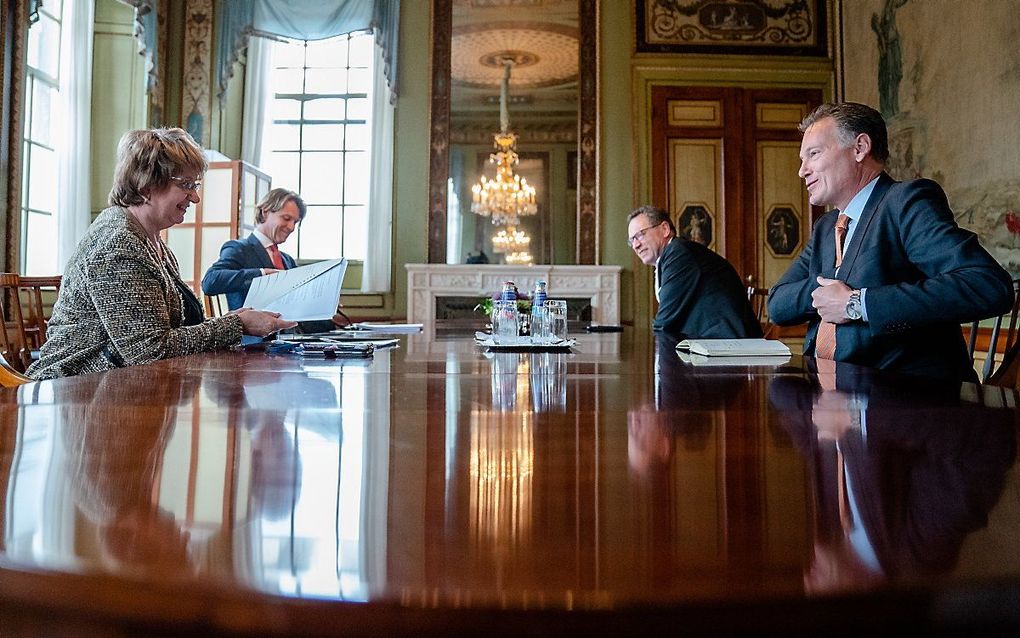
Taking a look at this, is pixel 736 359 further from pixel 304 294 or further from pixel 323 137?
pixel 323 137

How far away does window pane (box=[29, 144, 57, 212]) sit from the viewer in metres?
5.57

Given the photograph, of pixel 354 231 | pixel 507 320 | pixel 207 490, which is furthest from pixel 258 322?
pixel 354 231

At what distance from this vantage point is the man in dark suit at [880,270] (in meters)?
1.72

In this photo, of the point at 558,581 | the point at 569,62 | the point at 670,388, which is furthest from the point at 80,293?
the point at 569,62

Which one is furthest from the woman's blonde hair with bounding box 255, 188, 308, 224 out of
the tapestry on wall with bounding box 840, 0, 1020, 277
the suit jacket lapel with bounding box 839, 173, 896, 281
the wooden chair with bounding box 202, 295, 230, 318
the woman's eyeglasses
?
the tapestry on wall with bounding box 840, 0, 1020, 277

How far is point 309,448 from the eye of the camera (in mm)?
572

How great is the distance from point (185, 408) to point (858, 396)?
2.64ft

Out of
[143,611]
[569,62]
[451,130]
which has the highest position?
[569,62]

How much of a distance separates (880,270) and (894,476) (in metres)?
A: 1.60

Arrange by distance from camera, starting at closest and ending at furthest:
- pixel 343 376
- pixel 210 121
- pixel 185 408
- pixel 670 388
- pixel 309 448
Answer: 1. pixel 309 448
2. pixel 185 408
3. pixel 670 388
4. pixel 343 376
5. pixel 210 121

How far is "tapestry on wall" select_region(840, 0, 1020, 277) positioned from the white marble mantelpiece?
258 cm

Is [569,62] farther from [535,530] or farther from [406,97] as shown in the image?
[535,530]

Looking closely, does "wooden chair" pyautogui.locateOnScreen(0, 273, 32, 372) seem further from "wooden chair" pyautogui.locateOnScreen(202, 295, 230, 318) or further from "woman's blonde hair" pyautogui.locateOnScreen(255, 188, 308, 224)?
"woman's blonde hair" pyautogui.locateOnScreen(255, 188, 308, 224)

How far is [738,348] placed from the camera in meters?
1.77
